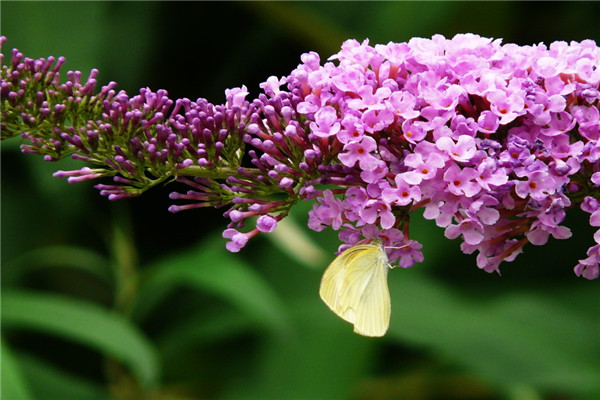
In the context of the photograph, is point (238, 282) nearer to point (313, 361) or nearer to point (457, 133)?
point (313, 361)

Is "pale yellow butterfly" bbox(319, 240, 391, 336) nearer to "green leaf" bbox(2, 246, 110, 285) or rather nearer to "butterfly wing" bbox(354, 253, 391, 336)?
"butterfly wing" bbox(354, 253, 391, 336)

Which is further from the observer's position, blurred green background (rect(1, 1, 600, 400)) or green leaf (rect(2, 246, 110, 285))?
green leaf (rect(2, 246, 110, 285))

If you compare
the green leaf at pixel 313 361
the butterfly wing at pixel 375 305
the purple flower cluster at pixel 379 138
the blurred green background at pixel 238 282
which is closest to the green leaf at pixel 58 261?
the blurred green background at pixel 238 282

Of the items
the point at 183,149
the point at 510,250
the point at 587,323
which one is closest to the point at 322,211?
the point at 183,149

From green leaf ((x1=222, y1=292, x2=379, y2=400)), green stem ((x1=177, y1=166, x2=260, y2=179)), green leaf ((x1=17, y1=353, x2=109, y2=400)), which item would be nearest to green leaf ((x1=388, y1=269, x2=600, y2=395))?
green leaf ((x1=222, y1=292, x2=379, y2=400))

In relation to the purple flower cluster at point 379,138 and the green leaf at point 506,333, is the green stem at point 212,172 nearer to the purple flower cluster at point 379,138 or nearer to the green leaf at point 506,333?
the purple flower cluster at point 379,138

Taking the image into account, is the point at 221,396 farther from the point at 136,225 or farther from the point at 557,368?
the point at 557,368

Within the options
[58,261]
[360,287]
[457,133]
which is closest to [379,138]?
[457,133]
